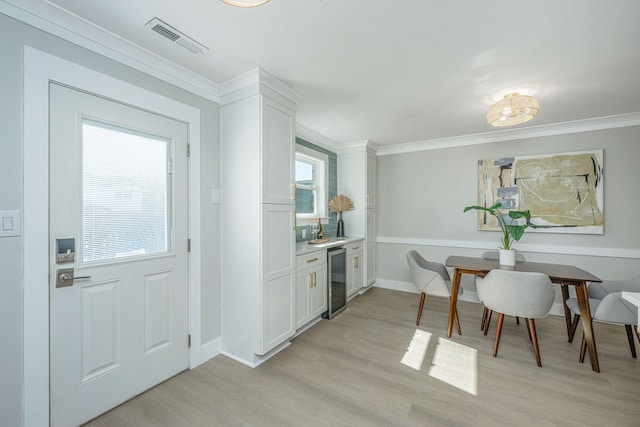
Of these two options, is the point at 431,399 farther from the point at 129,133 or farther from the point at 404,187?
the point at 404,187

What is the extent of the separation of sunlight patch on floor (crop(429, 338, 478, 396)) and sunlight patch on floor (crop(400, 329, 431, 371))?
11 cm

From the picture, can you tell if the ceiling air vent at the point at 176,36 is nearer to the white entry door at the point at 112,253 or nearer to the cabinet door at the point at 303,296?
the white entry door at the point at 112,253

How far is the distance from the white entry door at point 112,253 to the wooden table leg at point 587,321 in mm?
3413

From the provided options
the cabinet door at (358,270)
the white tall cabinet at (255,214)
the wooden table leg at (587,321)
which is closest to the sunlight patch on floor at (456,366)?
the wooden table leg at (587,321)

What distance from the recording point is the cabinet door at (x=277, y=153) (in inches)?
89.8

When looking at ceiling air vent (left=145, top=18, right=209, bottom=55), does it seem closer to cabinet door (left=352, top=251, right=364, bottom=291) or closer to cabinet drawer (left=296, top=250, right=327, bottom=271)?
cabinet drawer (left=296, top=250, right=327, bottom=271)

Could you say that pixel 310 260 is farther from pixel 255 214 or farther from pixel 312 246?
pixel 255 214

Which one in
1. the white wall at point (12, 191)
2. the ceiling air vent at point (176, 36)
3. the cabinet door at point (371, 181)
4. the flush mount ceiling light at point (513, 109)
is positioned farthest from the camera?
the cabinet door at point (371, 181)

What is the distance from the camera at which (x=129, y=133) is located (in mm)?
1886

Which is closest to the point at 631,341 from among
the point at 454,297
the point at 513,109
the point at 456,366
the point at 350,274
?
the point at 454,297

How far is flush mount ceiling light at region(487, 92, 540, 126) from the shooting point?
91.7 inches

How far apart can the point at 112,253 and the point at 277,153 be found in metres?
1.46

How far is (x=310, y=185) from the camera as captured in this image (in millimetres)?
4070

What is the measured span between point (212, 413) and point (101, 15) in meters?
2.60
